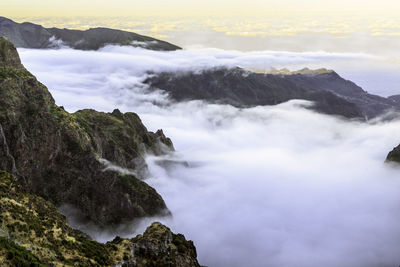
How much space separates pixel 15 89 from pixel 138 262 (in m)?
93.8

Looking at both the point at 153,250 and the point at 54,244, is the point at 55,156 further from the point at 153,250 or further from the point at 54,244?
the point at 54,244

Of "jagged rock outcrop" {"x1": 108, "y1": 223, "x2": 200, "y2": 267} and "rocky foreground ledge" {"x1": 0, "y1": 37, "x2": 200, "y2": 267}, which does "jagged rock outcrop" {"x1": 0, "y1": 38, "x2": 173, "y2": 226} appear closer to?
"rocky foreground ledge" {"x1": 0, "y1": 37, "x2": 200, "y2": 267}

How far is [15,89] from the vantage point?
4929 inches

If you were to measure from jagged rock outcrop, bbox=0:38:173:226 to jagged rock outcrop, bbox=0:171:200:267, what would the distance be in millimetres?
49161

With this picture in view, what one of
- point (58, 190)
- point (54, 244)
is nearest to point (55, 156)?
point (58, 190)

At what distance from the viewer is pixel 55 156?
137 meters

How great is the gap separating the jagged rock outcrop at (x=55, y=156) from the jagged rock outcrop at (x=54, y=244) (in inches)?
1935

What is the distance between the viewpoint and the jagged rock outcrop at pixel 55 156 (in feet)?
395

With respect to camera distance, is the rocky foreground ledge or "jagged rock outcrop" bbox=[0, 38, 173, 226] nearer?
the rocky foreground ledge

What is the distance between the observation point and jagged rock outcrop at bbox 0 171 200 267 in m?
55.3

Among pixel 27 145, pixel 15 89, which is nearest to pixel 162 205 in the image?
pixel 27 145

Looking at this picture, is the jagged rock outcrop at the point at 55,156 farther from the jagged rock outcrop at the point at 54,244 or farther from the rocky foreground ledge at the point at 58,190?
the jagged rock outcrop at the point at 54,244

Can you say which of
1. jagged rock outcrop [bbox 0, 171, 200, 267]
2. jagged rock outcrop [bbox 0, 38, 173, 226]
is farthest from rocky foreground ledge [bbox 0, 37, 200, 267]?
jagged rock outcrop [bbox 0, 38, 173, 226]

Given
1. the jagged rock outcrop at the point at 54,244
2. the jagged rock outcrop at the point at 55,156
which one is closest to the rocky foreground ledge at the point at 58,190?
the jagged rock outcrop at the point at 54,244
